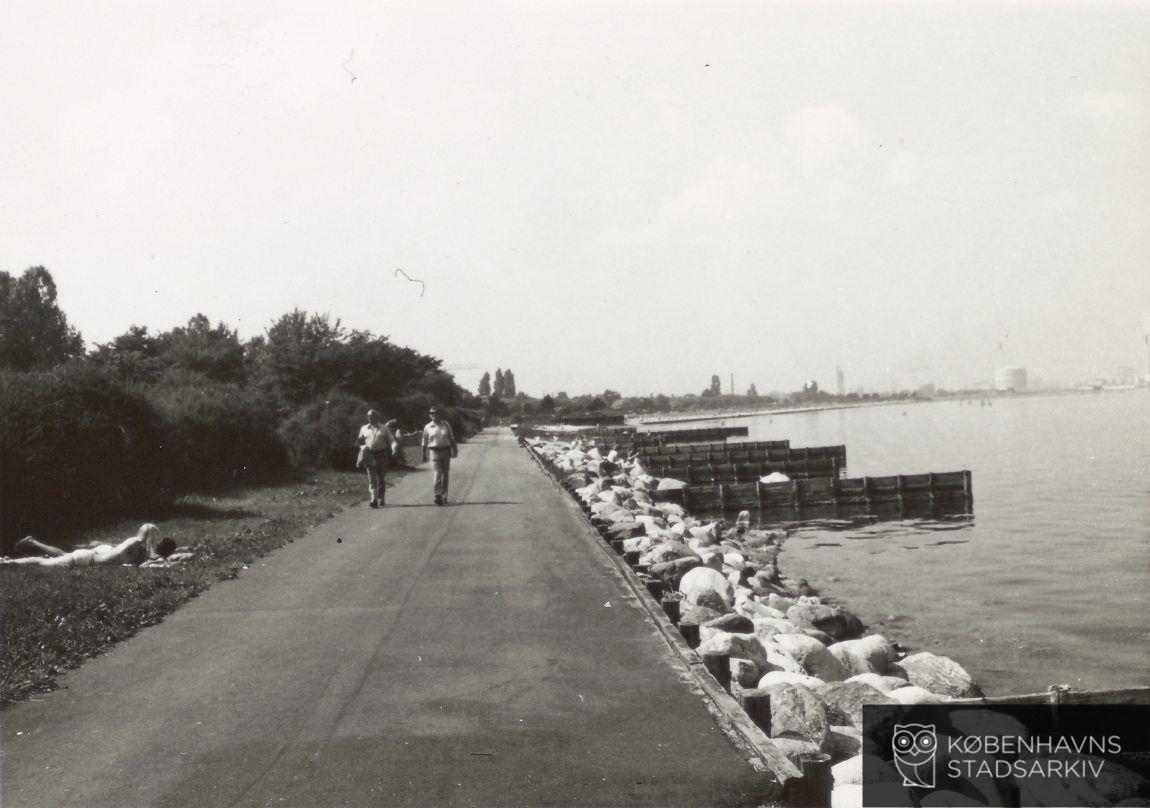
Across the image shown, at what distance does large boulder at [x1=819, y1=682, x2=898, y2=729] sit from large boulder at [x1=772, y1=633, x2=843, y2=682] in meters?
2.06

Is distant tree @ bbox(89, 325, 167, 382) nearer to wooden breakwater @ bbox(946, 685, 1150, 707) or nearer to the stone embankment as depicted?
the stone embankment

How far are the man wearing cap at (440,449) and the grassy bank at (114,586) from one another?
6.31 ft

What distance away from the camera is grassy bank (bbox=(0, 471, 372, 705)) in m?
7.51

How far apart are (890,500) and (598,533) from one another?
2055 centimetres

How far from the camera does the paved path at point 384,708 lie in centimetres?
497

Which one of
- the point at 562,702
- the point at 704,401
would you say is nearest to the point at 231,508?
the point at 562,702

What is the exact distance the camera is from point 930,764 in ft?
17.9

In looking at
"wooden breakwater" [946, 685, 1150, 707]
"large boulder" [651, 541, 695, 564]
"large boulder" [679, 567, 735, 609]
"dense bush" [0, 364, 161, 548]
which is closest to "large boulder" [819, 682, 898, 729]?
"wooden breakwater" [946, 685, 1150, 707]

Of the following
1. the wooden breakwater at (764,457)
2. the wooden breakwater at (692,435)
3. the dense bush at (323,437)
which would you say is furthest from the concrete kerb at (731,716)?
the wooden breakwater at (692,435)

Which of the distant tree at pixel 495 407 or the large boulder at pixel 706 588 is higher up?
the distant tree at pixel 495 407

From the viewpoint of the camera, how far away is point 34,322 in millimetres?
56562

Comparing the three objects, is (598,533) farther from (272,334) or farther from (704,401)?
(704,401)

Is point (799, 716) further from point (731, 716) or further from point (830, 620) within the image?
A: point (830, 620)

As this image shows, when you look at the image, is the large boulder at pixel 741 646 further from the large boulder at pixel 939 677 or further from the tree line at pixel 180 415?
the tree line at pixel 180 415
